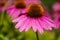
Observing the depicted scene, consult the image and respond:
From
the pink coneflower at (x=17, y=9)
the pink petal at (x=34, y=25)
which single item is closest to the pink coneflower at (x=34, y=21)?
the pink petal at (x=34, y=25)

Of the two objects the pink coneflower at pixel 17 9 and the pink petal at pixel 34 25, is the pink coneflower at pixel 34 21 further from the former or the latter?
the pink coneflower at pixel 17 9

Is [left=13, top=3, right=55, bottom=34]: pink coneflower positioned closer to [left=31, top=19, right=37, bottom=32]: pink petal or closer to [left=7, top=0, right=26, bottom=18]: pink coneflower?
[left=31, top=19, right=37, bottom=32]: pink petal

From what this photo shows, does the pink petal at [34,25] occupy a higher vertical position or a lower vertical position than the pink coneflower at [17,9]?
higher

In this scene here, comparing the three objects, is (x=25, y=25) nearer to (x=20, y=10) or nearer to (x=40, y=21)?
(x=40, y=21)

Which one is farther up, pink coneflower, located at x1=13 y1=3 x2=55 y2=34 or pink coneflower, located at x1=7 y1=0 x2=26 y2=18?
pink coneflower, located at x1=13 y1=3 x2=55 y2=34

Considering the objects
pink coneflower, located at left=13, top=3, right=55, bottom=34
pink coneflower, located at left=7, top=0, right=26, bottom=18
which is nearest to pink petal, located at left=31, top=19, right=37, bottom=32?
pink coneflower, located at left=13, top=3, right=55, bottom=34

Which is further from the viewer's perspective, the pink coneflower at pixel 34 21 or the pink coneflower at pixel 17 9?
the pink coneflower at pixel 17 9

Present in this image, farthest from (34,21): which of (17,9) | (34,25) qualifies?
(17,9)
